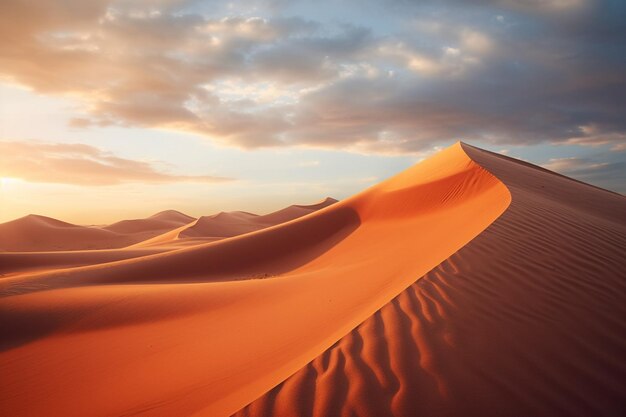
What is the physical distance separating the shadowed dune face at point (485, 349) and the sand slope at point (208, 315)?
1.30 ft

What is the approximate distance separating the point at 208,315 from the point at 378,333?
418 cm

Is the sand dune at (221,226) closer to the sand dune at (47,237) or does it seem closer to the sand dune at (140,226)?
the sand dune at (47,237)

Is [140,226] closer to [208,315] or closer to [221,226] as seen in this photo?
[221,226]

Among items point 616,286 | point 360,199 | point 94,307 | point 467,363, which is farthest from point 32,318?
point 360,199

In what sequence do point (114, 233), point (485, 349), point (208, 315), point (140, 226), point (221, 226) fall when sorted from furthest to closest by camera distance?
point (140, 226), point (114, 233), point (221, 226), point (208, 315), point (485, 349)

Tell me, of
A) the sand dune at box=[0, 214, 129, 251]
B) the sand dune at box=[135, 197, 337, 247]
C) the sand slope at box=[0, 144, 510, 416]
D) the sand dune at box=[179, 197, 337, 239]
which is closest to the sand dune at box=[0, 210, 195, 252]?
the sand dune at box=[0, 214, 129, 251]

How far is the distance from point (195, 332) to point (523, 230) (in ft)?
18.9

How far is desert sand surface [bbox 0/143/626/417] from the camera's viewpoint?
2697 mm

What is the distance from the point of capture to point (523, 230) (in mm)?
5883

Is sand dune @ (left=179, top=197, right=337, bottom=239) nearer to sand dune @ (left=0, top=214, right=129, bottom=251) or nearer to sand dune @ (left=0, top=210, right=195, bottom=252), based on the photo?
sand dune @ (left=0, top=210, right=195, bottom=252)

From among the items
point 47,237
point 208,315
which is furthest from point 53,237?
point 208,315

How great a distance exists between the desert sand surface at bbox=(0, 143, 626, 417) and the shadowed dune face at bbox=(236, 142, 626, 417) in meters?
0.01

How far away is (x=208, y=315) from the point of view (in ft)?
21.6

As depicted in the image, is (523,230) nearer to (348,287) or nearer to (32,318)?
(348,287)
